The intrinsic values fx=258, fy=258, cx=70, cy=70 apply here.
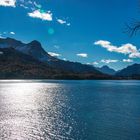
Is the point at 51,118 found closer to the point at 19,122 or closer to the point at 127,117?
the point at 19,122

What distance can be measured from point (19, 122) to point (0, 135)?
15.2 metres

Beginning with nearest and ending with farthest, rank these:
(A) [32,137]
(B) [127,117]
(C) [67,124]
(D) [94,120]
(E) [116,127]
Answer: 1. (A) [32,137]
2. (E) [116,127]
3. (C) [67,124]
4. (D) [94,120]
5. (B) [127,117]

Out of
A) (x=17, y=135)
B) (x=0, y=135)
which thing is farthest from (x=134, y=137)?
(x=0, y=135)

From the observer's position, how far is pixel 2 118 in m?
74.0

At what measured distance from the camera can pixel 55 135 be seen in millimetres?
53000

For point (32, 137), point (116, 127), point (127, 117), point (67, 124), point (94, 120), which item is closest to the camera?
point (32, 137)

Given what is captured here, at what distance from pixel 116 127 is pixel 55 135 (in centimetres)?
1572

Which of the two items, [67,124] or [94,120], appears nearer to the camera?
[67,124]

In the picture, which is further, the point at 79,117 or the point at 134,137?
the point at 79,117

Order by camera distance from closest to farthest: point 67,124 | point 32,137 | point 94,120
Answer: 1. point 32,137
2. point 67,124
3. point 94,120

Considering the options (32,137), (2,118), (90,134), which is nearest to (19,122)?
(2,118)

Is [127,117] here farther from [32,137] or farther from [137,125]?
[32,137]

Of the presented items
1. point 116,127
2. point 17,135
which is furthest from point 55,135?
point 116,127

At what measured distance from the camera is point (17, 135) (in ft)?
177
